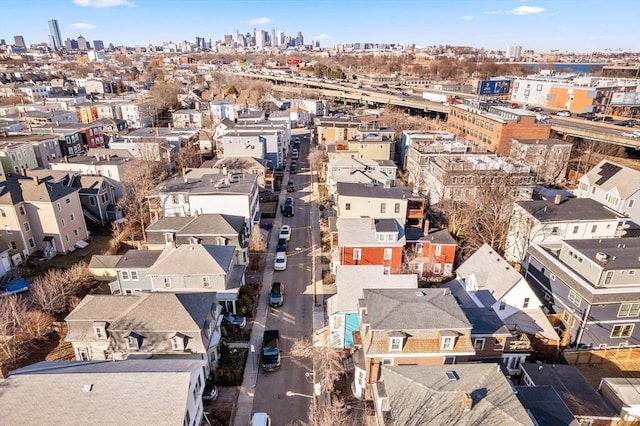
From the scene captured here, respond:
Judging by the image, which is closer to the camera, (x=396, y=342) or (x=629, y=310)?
(x=396, y=342)

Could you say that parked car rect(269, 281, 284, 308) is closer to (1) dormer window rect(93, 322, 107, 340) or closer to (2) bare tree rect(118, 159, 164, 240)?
(1) dormer window rect(93, 322, 107, 340)

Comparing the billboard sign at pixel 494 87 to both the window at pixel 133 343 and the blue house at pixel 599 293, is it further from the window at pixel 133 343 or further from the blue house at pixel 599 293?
the window at pixel 133 343

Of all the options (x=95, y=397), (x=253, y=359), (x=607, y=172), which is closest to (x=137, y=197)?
(x=253, y=359)

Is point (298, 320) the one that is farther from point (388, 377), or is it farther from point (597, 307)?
point (597, 307)

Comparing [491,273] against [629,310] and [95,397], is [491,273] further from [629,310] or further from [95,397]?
[95,397]

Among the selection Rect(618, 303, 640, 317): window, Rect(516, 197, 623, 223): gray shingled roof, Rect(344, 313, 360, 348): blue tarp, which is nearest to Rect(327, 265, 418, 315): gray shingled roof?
Rect(344, 313, 360, 348): blue tarp
